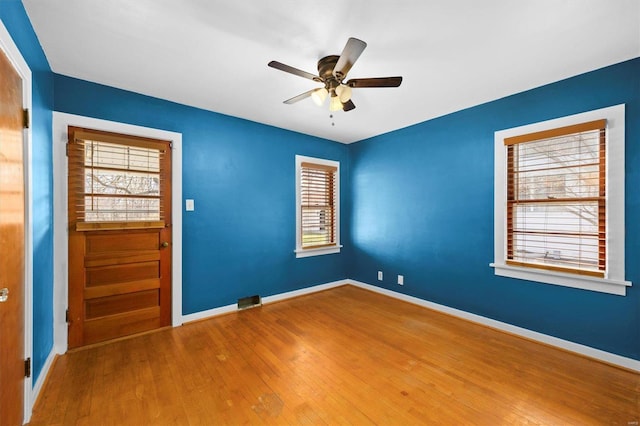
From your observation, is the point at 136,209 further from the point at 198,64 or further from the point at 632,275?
the point at 632,275

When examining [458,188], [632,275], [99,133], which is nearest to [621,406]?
[632,275]

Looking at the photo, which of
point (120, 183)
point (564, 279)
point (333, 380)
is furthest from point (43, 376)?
point (564, 279)

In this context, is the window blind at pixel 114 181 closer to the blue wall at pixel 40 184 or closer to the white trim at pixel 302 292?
the blue wall at pixel 40 184

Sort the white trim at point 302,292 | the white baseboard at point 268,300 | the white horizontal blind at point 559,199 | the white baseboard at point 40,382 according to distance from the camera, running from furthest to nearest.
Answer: the white trim at point 302,292 < the white baseboard at point 268,300 < the white horizontal blind at point 559,199 < the white baseboard at point 40,382

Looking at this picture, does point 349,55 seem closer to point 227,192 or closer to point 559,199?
point 227,192

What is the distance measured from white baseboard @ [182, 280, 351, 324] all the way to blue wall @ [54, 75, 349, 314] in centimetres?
6

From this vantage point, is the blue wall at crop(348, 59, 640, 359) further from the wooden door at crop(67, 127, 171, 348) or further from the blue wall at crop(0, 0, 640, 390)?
the wooden door at crop(67, 127, 171, 348)

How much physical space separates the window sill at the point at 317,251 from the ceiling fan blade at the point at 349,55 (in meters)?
2.73

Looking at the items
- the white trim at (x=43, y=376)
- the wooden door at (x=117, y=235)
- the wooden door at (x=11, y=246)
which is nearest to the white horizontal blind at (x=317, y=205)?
the wooden door at (x=117, y=235)

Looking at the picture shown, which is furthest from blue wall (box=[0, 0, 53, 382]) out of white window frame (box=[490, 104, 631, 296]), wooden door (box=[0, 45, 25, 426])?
Answer: white window frame (box=[490, 104, 631, 296])

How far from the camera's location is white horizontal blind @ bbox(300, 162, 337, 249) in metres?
4.32

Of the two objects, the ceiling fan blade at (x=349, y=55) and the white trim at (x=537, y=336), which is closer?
the ceiling fan blade at (x=349, y=55)

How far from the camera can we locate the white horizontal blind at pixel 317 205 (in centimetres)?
432

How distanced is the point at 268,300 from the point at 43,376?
2.25 metres
